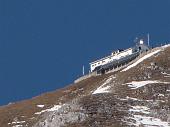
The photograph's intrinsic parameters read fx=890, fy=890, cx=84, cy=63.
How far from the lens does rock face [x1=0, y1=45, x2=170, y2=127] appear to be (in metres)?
79.6

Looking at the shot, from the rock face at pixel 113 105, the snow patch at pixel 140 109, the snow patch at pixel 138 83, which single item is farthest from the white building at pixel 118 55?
the snow patch at pixel 140 109

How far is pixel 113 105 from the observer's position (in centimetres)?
8744

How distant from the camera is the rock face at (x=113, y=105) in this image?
79588mm

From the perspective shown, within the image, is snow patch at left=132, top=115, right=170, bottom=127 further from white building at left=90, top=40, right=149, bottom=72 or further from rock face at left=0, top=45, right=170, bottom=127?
white building at left=90, top=40, right=149, bottom=72

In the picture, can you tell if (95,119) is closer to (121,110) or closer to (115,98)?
(121,110)

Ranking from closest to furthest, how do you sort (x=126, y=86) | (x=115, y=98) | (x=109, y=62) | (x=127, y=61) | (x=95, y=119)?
(x=95, y=119), (x=115, y=98), (x=126, y=86), (x=127, y=61), (x=109, y=62)

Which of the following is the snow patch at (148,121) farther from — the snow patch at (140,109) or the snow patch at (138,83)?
the snow patch at (138,83)

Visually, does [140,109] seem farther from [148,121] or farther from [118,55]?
[118,55]

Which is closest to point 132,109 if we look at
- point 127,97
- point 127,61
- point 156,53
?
point 127,97

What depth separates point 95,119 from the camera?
78.7 metres

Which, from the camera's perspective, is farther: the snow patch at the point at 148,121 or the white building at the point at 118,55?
the white building at the point at 118,55

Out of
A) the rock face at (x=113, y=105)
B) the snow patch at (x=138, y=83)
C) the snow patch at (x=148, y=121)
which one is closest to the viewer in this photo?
the snow patch at (x=148, y=121)

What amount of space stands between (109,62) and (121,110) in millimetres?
88136

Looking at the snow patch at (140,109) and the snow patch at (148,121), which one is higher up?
the snow patch at (140,109)
